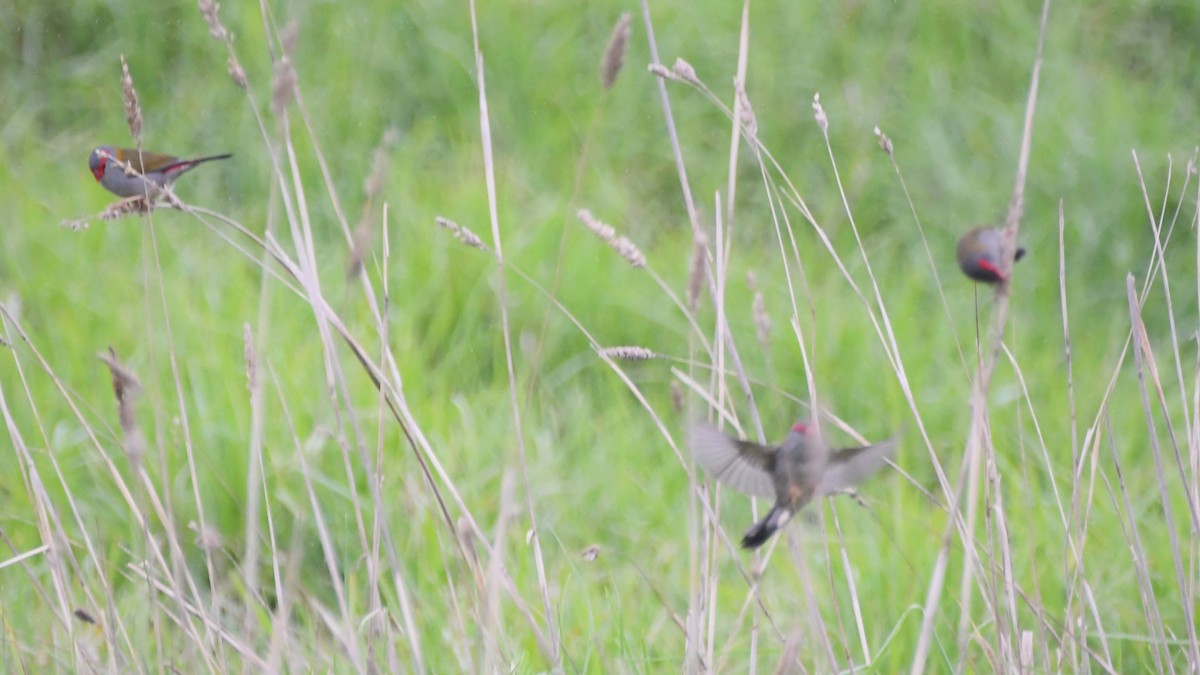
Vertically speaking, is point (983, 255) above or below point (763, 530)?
above

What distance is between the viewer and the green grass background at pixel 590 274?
2783 millimetres

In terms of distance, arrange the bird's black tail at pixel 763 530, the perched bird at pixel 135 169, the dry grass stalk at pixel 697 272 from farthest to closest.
A: the perched bird at pixel 135 169 < the bird's black tail at pixel 763 530 < the dry grass stalk at pixel 697 272

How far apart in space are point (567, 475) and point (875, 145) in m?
1.84

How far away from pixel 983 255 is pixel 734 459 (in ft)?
1.41

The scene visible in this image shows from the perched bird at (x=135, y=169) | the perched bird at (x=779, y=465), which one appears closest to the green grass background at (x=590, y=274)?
the perched bird at (x=135, y=169)

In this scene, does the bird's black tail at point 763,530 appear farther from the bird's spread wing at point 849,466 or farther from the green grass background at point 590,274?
the green grass background at point 590,274

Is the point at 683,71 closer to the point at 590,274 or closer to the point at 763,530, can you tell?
the point at 763,530

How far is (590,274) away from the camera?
3.73 meters

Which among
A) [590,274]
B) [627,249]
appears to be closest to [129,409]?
[627,249]

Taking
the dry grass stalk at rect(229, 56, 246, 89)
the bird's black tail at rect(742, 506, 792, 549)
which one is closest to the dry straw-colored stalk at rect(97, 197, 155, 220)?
the dry grass stalk at rect(229, 56, 246, 89)

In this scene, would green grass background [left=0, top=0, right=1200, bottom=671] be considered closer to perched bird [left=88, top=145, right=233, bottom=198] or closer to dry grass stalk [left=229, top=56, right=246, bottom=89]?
perched bird [left=88, top=145, right=233, bottom=198]

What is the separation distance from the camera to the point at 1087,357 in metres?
3.79

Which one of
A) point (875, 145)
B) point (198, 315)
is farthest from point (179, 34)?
point (875, 145)

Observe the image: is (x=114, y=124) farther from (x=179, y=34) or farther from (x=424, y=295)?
(x=424, y=295)
